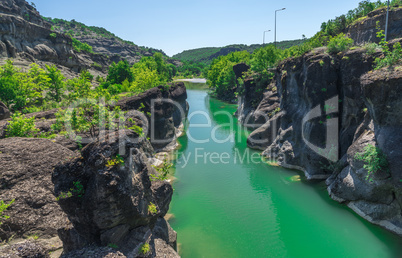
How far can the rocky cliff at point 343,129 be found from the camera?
45.2 feet

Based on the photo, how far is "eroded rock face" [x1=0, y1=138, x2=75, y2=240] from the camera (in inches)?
376

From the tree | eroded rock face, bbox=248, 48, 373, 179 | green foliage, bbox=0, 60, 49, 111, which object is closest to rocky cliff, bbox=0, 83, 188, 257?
green foliage, bbox=0, 60, 49, 111

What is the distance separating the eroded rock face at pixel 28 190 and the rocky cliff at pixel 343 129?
1734 centimetres

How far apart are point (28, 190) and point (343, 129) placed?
21897 millimetres

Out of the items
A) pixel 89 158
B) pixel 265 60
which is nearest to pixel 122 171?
pixel 89 158

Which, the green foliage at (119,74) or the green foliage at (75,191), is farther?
the green foliage at (119,74)

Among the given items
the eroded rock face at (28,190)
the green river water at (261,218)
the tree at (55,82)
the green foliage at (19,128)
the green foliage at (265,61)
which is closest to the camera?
the eroded rock face at (28,190)

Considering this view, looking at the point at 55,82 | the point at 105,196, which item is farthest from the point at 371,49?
the point at 55,82

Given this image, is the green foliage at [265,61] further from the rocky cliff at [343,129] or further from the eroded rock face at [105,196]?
the eroded rock face at [105,196]

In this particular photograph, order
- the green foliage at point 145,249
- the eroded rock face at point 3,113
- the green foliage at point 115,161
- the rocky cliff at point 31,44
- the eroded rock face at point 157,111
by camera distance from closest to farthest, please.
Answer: the green foliage at point 115,161, the green foliage at point 145,249, the eroded rock face at point 3,113, the eroded rock face at point 157,111, the rocky cliff at point 31,44

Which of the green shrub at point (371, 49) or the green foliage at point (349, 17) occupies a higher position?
the green foliage at point (349, 17)

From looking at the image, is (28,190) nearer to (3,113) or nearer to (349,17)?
(3,113)

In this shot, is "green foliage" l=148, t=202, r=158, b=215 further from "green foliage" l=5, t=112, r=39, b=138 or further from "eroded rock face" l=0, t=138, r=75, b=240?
"green foliage" l=5, t=112, r=39, b=138

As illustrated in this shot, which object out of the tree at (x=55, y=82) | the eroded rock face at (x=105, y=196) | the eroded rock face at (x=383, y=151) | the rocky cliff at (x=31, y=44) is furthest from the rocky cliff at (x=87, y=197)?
the rocky cliff at (x=31, y=44)
